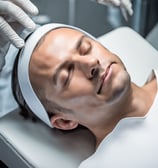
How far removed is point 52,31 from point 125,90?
1.03ft

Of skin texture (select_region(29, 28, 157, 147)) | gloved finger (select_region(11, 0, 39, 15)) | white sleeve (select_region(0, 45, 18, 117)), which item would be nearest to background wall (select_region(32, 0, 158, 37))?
white sleeve (select_region(0, 45, 18, 117))

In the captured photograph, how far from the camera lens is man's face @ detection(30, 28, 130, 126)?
1.26 m

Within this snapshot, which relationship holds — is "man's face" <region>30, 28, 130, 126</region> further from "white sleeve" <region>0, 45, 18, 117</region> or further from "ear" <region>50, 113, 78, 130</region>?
"white sleeve" <region>0, 45, 18, 117</region>

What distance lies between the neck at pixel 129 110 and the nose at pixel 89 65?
134mm

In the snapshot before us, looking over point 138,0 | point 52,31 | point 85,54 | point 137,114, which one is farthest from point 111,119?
point 138,0

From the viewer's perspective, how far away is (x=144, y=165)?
1273 mm

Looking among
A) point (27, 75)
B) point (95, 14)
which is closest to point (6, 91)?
point (27, 75)

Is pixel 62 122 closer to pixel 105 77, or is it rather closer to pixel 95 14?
pixel 105 77

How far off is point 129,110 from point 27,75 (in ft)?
1.10

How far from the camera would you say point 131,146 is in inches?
50.8

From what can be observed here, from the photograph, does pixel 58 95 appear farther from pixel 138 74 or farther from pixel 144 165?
pixel 138 74

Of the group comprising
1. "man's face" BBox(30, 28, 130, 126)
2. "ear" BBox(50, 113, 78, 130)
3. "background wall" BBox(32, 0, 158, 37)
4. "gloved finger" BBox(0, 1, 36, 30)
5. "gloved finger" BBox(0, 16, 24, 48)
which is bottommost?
"background wall" BBox(32, 0, 158, 37)

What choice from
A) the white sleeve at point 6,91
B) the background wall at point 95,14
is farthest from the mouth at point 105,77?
the background wall at point 95,14

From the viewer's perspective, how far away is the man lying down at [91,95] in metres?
1.27
